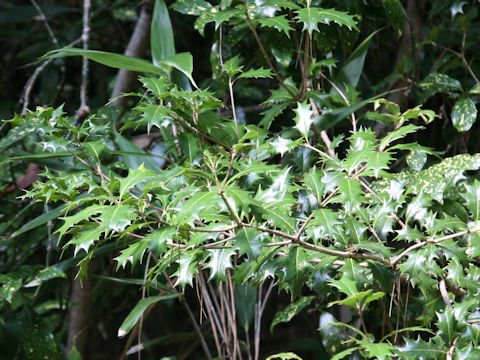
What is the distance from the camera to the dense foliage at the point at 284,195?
2.24 feet

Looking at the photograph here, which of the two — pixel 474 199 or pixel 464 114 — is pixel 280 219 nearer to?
pixel 474 199

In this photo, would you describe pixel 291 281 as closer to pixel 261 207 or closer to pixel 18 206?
pixel 261 207

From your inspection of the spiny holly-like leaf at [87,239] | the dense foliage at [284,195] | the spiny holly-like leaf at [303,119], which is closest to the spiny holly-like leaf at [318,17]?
the dense foliage at [284,195]

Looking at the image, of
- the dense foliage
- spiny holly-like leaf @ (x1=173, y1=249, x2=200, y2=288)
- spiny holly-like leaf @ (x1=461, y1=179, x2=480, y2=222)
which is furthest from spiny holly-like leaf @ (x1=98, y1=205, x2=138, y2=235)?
spiny holly-like leaf @ (x1=461, y1=179, x2=480, y2=222)

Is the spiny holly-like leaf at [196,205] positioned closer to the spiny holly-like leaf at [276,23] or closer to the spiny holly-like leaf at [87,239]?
the spiny holly-like leaf at [87,239]

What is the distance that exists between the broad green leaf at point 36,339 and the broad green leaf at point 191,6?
2.48ft

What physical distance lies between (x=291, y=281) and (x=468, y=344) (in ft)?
0.77

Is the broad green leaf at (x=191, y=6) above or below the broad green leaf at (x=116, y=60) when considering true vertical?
above

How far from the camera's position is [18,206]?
51.9 inches

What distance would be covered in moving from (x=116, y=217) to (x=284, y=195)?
221 millimetres

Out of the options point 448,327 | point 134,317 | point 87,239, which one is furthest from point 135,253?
point 448,327

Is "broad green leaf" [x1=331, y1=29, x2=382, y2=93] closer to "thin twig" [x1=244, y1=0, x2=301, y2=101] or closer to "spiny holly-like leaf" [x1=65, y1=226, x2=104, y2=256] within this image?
"thin twig" [x1=244, y1=0, x2=301, y2=101]

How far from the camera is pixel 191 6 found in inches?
45.9

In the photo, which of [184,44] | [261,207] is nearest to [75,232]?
[261,207]
